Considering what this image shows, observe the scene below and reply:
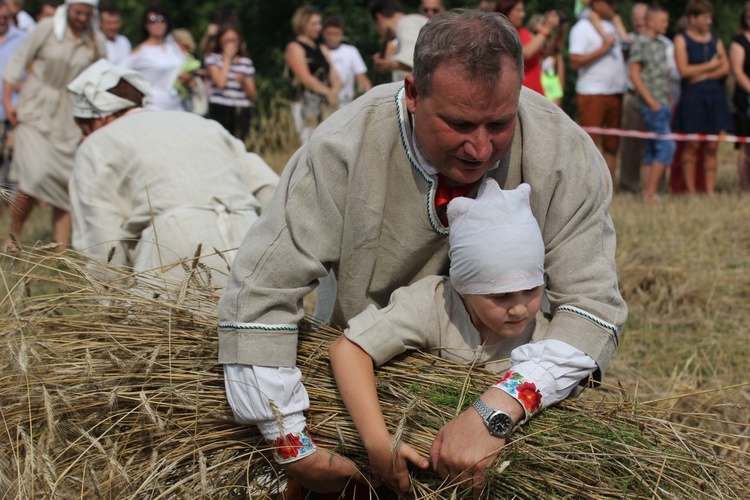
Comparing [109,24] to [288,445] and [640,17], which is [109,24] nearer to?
[640,17]

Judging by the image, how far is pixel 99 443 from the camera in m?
2.78

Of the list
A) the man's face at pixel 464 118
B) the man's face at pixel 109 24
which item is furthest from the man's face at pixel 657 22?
the man's face at pixel 464 118

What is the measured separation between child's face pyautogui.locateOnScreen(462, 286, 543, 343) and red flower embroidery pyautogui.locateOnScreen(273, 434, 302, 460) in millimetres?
558

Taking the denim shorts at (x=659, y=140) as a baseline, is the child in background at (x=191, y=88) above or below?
above

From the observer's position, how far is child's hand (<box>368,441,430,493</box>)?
8.17 feet

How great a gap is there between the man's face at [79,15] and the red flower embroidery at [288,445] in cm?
541

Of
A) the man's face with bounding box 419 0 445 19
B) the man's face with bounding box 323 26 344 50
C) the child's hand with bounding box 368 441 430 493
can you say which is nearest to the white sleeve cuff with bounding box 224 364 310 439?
the child's hand with bounding box 368 441 430 493

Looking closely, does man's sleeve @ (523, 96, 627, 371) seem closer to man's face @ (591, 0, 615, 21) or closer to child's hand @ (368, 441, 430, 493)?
child's hand @ (368, 441, 430, 493)

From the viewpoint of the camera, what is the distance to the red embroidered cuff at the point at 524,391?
246 cm

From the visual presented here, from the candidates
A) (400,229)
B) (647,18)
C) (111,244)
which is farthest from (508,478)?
(647,18)

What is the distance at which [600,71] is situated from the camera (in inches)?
340

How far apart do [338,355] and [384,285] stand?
31 centimetres

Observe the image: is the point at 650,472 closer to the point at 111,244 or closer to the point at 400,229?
the point at 400,229

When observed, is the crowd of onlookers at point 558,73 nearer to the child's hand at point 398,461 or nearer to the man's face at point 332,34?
the man's face at point 332,34
